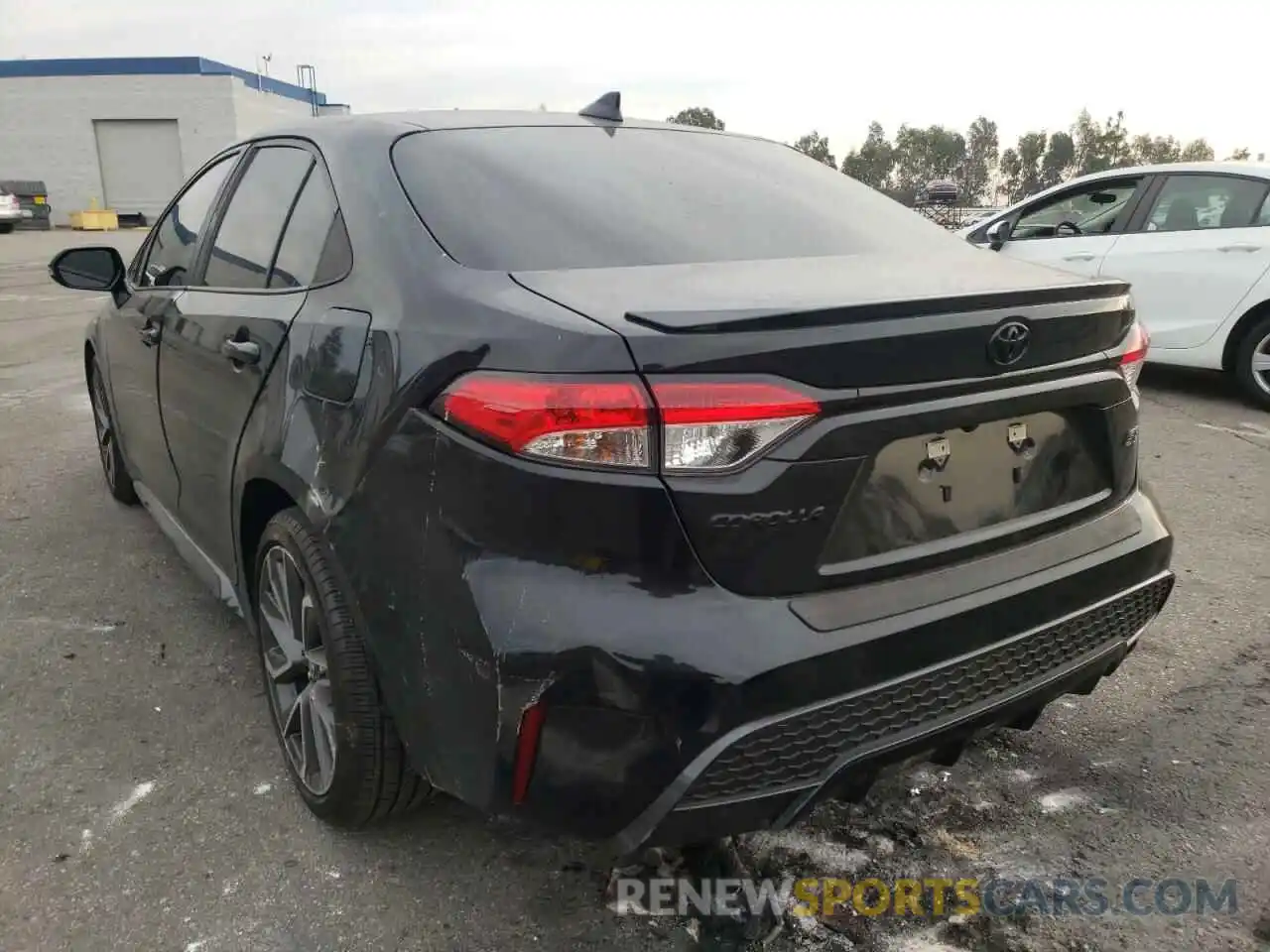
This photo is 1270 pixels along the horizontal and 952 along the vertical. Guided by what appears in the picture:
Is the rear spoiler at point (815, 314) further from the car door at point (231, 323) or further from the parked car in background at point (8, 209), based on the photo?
the parked car in background at point (8, 209)

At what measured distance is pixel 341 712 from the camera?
2.09 meters

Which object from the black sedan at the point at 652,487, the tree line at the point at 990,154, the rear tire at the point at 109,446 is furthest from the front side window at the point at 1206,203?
the tree line at the point at 990,154

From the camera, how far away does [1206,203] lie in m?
6.65

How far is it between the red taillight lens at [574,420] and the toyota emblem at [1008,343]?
0.68m

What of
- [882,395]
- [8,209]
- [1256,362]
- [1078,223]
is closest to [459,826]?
[882,395]

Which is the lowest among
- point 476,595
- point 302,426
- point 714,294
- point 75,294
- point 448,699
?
point 75,294

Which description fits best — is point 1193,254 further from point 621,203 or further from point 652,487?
point 652,487

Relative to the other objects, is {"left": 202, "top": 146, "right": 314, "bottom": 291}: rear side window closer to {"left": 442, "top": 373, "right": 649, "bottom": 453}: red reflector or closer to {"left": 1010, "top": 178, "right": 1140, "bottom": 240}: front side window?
{"left": 442, "top": 373, "right": 649, "bottom": 453}: red reflector

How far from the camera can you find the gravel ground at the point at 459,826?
2055 mm

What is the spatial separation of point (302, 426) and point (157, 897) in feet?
3.48

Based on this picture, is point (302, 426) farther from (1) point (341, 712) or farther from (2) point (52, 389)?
(2) point (52, 389)

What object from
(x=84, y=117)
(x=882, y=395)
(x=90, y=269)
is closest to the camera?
(x=882, y=395)

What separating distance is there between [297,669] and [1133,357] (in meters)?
2.04

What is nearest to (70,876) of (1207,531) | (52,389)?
(1207,531)
